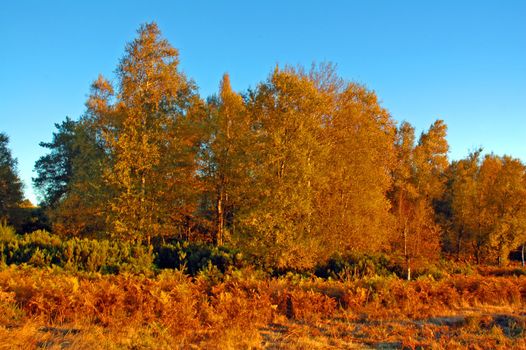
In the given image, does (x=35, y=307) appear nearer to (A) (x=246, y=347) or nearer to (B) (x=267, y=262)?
(A) (x=246, y=347)

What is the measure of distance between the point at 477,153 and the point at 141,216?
1355 inches

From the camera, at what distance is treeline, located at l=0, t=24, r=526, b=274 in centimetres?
1350

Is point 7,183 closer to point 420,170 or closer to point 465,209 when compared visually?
point 420,170

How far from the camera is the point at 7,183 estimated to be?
105ft

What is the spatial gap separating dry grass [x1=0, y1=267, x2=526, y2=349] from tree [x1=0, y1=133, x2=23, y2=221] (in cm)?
2706

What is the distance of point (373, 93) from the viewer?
22.6m

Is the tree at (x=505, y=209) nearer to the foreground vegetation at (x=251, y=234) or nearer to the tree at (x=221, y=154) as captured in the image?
the foreground vegetation at (x=251, y=234)

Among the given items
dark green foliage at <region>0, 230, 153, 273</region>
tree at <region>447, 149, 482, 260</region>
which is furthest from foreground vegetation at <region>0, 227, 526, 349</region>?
tree at <region>447, 149, 482, 260</region>

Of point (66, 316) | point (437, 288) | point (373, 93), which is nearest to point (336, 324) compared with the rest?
point (437, 288)

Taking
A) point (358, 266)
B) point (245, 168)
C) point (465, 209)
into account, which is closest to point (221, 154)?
point (245, 168)

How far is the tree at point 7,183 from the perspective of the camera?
31288 mm

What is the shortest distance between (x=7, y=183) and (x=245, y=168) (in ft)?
90.3

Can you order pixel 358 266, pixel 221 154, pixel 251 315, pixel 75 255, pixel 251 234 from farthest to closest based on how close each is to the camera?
pixel 221 154, pixel 358 266, pixel 75 255, pixel 251 234, pixel 251 315

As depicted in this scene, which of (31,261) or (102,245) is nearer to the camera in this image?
(31,261)
